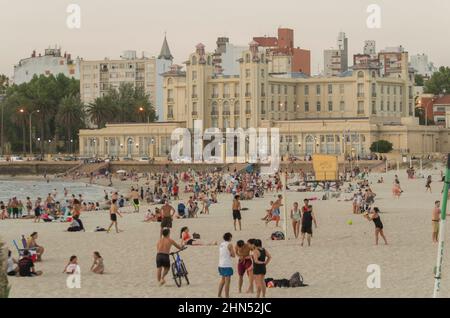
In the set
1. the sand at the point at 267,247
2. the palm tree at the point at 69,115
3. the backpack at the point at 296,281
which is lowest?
the sand at the point at 267,247

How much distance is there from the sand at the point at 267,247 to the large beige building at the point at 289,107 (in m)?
55.9

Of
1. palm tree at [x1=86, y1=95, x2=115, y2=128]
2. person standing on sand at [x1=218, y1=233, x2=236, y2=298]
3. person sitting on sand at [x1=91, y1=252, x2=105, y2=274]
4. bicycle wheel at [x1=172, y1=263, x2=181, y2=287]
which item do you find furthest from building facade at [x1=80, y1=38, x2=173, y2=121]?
person standing on sand at [x1=218, y1=233, x2=236, y2=298]

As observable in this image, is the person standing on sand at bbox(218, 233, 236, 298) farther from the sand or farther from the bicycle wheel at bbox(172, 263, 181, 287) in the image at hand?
the bicycle wheel at bbox(172, 263, 181, 287)

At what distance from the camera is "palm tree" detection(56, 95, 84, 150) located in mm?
116438

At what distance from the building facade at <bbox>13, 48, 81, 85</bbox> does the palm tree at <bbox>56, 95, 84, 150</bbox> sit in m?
38.1

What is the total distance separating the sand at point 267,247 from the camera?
21125 millimetres

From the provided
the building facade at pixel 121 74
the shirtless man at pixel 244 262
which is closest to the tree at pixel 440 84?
the building facade at pixel 121 74

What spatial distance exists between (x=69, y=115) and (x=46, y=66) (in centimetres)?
4438

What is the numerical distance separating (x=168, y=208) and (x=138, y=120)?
299ft

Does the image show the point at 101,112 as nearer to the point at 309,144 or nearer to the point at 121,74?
the point at 121,74

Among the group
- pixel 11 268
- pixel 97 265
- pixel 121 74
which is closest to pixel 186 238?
pixel 97 265

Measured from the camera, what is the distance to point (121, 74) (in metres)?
145

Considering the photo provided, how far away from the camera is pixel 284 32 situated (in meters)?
128

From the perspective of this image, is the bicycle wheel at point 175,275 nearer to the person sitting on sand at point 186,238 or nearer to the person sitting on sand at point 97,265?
the person sitting on sand at point 97,265
